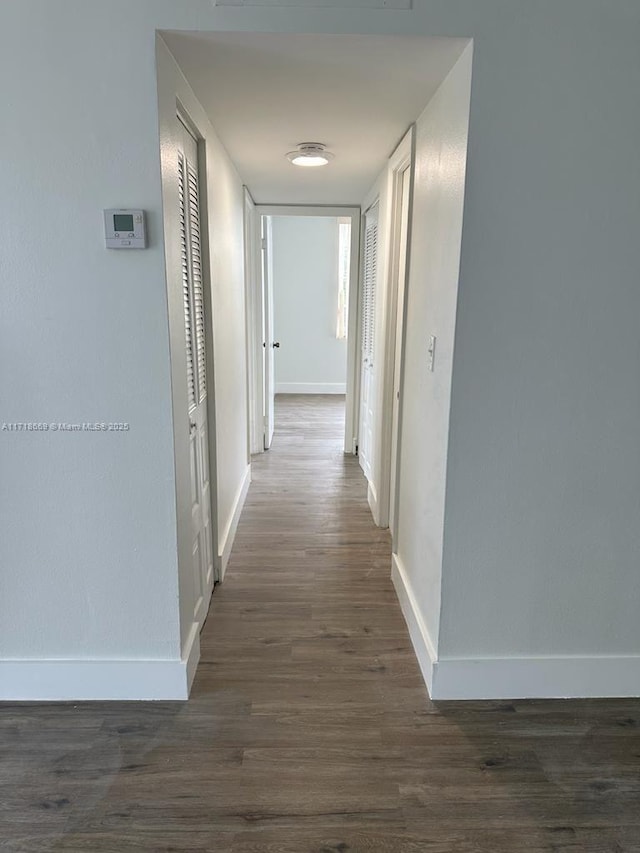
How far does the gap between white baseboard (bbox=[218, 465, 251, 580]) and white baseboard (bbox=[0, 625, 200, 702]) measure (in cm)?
84

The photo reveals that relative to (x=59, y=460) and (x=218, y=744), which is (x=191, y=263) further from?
(x=218, y=744)

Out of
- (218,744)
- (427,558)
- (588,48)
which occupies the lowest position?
(218,744)

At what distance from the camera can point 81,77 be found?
1.58 m

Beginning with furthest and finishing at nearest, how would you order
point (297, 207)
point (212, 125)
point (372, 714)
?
point (297, 207) < point (212, 125) < point (372, 714)

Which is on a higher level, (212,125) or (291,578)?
(212,125)

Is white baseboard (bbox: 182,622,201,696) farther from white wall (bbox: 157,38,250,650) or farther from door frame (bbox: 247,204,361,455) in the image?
door frame (bbox: 247,204,361,455)

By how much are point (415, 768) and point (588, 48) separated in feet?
7.15

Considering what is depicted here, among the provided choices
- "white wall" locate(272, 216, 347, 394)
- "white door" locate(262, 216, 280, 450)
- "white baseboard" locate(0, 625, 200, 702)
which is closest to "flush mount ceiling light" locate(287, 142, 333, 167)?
"white door" locate(262, 216, 280, 450)

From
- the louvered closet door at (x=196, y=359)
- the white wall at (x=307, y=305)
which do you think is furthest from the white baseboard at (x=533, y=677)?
the white wall at (x=307, y=305)

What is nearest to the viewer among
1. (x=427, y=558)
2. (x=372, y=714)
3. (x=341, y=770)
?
(x=341, y=770)

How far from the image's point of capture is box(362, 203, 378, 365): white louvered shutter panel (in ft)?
12.8

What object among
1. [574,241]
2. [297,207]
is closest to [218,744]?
[574,241]

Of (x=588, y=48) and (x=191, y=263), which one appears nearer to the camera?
(x=588, y=48)

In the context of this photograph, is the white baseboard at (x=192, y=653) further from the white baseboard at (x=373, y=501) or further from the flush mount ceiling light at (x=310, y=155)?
the flush mount ceiling light at (x=310, y=155)
